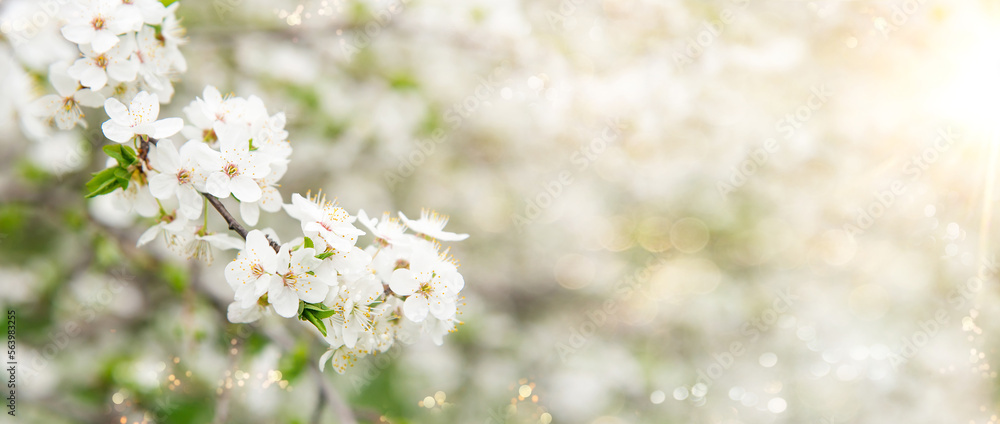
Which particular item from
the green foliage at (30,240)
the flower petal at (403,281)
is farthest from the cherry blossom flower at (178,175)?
the green foliage at (30,240)

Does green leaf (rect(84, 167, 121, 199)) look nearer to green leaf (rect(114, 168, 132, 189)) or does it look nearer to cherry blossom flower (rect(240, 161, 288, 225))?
green leaf (rect(114, 168, 132, 189))

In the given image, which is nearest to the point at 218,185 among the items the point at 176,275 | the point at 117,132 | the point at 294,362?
the point at 117,132

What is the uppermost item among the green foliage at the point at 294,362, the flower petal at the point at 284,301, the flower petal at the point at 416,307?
the flower petal at the point at 284,301

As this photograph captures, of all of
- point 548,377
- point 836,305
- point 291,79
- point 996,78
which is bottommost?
point 548,377

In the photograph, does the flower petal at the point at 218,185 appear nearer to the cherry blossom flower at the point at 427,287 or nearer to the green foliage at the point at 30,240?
the cherry blossom flower at the point at 427,287

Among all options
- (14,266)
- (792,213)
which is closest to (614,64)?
(792,213)

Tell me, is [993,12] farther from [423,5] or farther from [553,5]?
[423,5]
